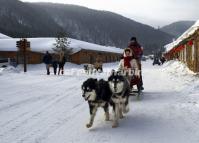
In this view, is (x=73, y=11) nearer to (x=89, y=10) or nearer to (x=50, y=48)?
(x=89, y=10)

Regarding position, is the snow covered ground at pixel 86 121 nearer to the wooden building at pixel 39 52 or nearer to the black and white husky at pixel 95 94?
the black and white husky at pixel 95 94

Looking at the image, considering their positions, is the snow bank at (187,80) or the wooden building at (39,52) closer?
the snow bank at (187,80)

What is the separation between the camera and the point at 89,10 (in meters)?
199

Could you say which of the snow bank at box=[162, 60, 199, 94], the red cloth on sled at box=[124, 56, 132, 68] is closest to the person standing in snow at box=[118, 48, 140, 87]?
the red cloth on sled at box=[124, 56, 132, 68]

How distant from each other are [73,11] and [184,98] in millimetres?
189861

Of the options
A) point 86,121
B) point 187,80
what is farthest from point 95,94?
point 187,80

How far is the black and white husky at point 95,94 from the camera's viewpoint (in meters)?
7.45

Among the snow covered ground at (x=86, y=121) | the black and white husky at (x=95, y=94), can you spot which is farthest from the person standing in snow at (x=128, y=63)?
the black and white husky at (x=95, y=94)

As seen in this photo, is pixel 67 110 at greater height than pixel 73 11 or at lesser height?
lesser

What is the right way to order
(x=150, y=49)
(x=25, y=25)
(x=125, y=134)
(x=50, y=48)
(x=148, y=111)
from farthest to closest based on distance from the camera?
(x=150, y=49) → (x=25, y=25) → (x=50, y=48) → (x=148, y=111) → (x=125, y=134)

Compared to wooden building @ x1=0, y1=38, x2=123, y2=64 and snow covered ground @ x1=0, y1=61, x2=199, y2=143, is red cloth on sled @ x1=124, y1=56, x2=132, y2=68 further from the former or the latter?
wooden building @ x1=0, y1=38, x2=123, y2=64

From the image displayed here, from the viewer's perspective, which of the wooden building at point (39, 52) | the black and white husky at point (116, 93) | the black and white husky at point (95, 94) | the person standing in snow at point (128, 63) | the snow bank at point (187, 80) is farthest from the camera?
the wooden building at point (39, 52)

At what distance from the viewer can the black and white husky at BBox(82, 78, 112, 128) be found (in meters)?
7.45

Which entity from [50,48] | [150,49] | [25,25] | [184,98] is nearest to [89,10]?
[150,49]
